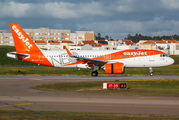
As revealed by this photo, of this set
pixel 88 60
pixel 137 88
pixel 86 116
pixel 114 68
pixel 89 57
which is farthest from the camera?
pixel 89 57

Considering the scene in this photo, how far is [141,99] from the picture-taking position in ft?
66.2

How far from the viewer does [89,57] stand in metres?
40.7

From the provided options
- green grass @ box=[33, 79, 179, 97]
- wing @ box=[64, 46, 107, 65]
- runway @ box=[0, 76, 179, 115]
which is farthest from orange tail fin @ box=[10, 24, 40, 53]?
runway @ box=[0, 76, 179, 115]

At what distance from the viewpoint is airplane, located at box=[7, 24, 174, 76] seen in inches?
1570

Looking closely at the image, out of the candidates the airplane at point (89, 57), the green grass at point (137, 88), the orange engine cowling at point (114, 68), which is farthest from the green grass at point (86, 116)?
the airplane at point (89, 57)

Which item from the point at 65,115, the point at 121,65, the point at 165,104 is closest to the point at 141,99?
the point at 165,104

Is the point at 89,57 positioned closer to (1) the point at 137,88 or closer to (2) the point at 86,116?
(1) the point at 137,88

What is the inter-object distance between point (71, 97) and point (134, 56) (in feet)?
70.0

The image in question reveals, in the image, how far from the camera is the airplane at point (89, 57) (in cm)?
3988

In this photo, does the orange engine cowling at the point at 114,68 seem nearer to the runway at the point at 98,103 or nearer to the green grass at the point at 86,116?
the runway at the point at 98,103

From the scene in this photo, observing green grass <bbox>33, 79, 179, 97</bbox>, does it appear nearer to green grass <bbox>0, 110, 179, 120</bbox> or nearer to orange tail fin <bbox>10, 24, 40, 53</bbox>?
green grass <bbox>0, 110, 179, 120</bbox>

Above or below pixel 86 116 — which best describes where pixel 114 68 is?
above

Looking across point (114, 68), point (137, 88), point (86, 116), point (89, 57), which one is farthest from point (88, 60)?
point (86, 116)

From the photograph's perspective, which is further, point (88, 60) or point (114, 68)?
point (88, 60)
